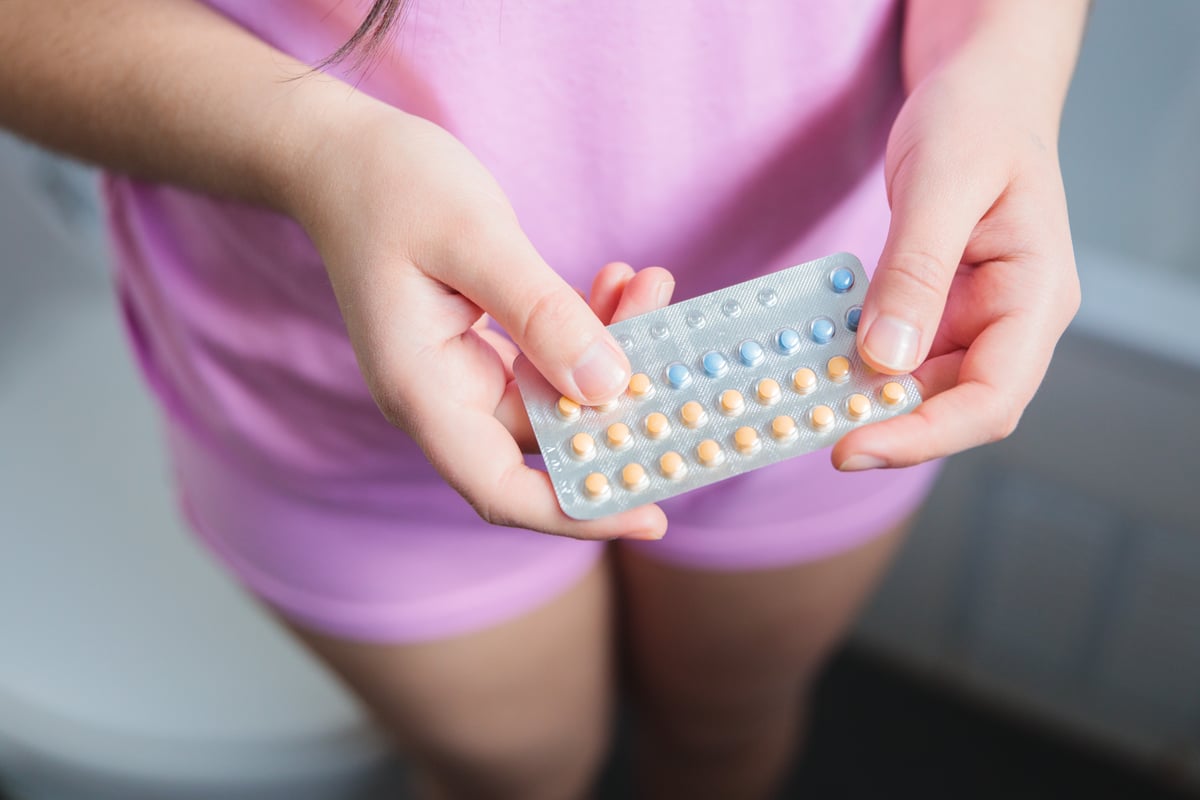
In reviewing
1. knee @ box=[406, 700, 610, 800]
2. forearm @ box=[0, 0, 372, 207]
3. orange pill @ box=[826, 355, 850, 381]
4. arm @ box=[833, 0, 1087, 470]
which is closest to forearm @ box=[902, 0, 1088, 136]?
arm @ box=[833, 0, 1087, 470]

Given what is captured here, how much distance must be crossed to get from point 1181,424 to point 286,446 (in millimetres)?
520

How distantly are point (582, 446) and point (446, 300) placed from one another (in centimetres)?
7

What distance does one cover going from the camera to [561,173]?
0.39 meters

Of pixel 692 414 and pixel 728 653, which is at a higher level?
pixel 692 414

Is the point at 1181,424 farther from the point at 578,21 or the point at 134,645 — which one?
the point at 134,645

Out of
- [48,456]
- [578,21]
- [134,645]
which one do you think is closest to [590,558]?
[578,21]

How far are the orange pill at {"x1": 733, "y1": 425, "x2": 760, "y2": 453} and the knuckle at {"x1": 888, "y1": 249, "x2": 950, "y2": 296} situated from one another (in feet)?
0.25

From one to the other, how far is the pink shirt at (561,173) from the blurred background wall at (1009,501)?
0.98 feet

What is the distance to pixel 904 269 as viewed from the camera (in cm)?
33

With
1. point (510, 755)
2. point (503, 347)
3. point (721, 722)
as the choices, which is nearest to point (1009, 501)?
point (721, 722)

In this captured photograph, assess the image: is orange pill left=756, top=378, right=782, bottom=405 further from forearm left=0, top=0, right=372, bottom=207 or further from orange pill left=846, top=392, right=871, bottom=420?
forearm left=0, top=0, right=372, bottom=207

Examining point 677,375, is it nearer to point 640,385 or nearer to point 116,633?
point 640,385

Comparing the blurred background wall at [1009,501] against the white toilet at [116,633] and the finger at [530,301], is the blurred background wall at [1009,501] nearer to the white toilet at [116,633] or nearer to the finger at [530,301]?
the white toilet at [116,633]

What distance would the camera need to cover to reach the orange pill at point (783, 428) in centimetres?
A: 37
